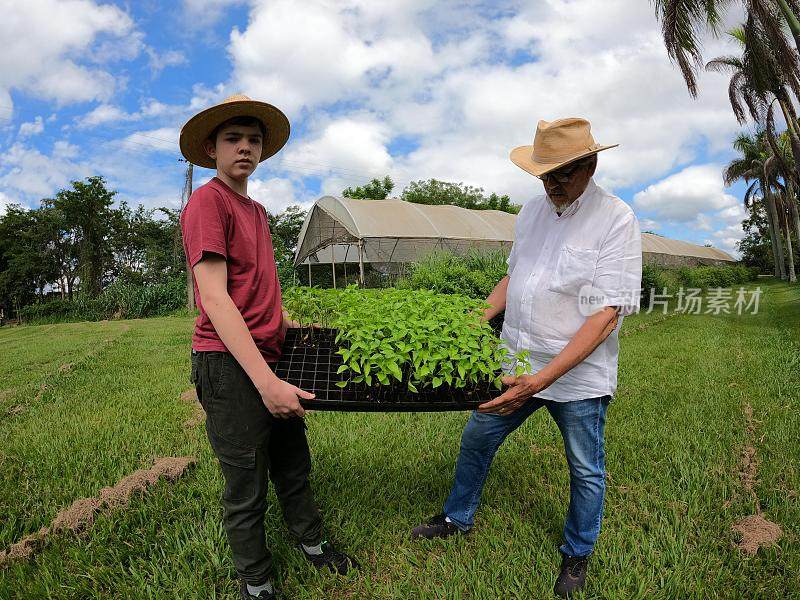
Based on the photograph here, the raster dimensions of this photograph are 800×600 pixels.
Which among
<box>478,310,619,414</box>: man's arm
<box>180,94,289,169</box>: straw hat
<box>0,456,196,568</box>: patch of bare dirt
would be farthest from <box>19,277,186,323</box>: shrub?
<box>478,310,619,414</box>: man's arm

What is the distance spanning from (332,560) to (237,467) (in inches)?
30.1

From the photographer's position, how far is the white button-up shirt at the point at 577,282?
1.97 m

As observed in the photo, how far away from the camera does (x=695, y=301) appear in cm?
1781

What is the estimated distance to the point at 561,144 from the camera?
1.97 metres

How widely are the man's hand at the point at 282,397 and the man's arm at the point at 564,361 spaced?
67cm

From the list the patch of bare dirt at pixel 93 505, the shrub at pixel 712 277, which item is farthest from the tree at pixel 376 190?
the patch of bare dirt at pixel 93 505

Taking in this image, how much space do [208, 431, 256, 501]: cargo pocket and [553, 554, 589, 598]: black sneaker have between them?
4.37 feet

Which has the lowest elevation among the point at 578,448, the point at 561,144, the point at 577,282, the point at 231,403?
the point at 578,448

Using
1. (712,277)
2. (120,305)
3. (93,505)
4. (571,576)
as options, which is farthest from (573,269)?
(712,277)

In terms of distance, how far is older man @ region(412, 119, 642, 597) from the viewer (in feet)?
6.41

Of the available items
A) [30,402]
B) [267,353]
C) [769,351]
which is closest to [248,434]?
[267,353]

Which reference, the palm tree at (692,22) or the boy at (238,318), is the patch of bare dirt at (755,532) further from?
the palm tree at (692,22)

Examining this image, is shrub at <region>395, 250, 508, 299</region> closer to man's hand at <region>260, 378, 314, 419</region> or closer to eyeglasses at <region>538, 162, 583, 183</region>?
eyeglasses at <region>538, 162, 583, 183</region>

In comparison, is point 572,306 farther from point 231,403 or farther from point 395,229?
point 395,229
